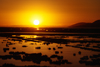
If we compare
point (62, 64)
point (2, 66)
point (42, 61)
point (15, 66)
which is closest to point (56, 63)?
point (62, 64)

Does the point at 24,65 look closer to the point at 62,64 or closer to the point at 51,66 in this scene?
the point at 51,66

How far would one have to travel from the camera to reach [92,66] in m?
13.3

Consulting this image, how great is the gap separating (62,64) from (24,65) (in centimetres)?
334

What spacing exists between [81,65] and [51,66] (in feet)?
8.56

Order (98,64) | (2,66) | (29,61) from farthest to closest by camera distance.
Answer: (29,61), (98,64), (2,66)

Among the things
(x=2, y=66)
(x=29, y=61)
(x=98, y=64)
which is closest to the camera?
(x=2, y=66)

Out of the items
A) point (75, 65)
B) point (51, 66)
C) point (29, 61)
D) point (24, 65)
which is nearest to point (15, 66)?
point (24, 65)

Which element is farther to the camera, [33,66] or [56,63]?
[56,63]

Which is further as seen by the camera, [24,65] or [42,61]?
[42,61]

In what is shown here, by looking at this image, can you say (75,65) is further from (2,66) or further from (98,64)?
(2,66)

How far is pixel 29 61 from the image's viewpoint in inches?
582

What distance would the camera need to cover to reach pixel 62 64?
13.8 metres

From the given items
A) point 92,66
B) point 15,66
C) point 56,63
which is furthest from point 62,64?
point 15,66

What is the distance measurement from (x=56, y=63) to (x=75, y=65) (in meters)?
1.74
